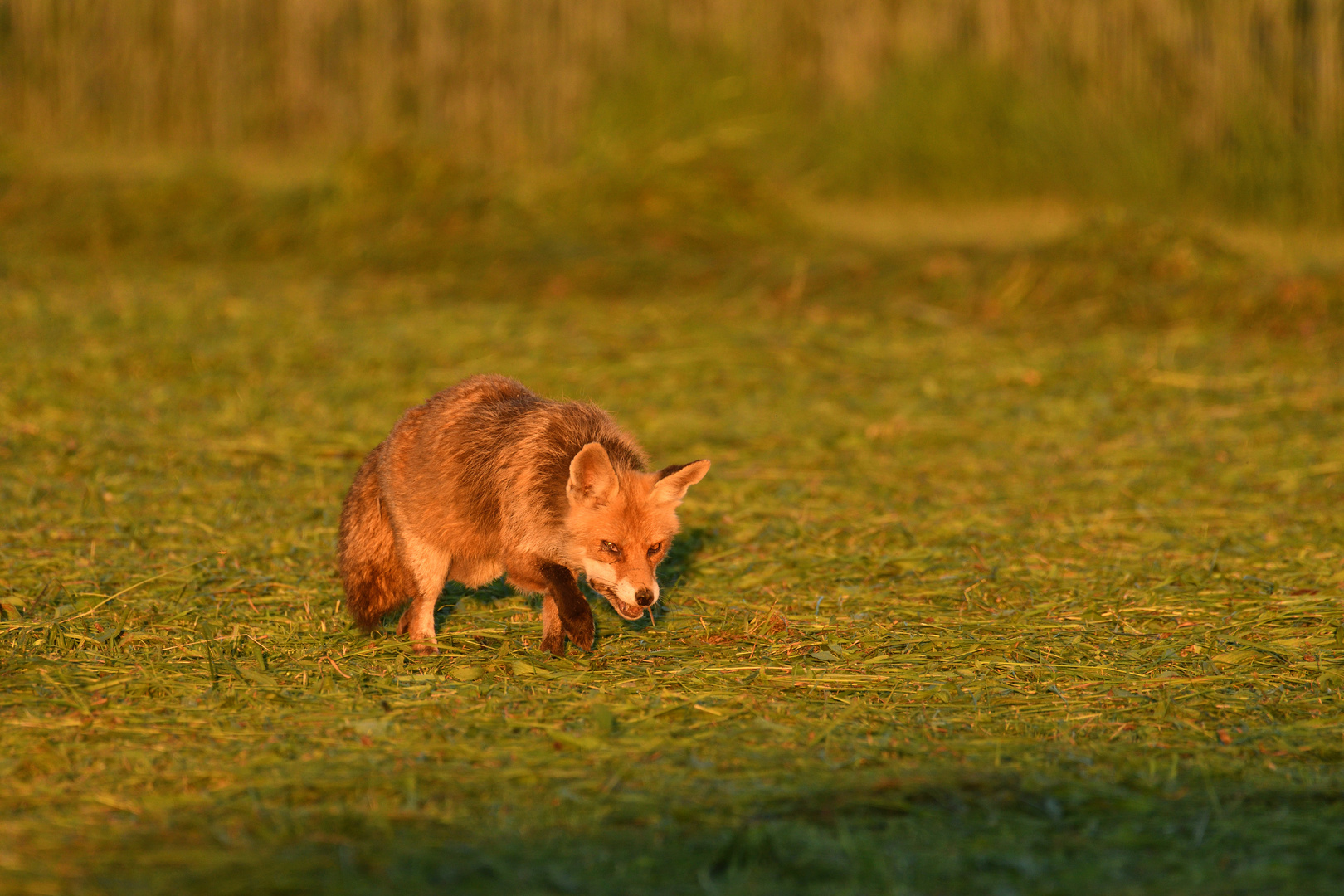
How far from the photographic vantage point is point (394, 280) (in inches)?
499

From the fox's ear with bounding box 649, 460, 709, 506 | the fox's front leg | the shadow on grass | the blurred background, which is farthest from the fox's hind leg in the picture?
the blurred background

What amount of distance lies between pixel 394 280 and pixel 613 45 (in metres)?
5.41

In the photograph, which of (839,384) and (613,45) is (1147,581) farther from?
(613,45)

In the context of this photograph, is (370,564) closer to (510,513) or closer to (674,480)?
(510,513)

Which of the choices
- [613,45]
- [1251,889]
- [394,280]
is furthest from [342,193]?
[1251,889]

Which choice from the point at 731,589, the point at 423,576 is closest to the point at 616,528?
the point at 423,576

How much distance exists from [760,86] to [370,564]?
12353 millimetres

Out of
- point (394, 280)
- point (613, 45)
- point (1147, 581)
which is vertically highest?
point (613, 45)

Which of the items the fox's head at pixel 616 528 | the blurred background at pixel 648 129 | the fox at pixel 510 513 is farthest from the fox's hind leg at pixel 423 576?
the blurred background at pixel 648 129

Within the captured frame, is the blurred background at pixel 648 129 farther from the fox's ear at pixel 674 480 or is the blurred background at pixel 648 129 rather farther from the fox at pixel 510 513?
the fox's ear at pixel 674 480

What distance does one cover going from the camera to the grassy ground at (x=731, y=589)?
11.6 feet

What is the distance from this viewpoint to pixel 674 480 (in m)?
5.09

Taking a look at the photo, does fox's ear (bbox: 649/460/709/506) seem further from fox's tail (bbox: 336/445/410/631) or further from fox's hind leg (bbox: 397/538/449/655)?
fox's tail (bbox: 336/445/410/631)

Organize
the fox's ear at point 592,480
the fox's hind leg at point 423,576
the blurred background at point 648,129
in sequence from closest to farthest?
the fox's ear at point 592,480, the fox's hind leg at point 423,576, the blurred background at point 648,129
